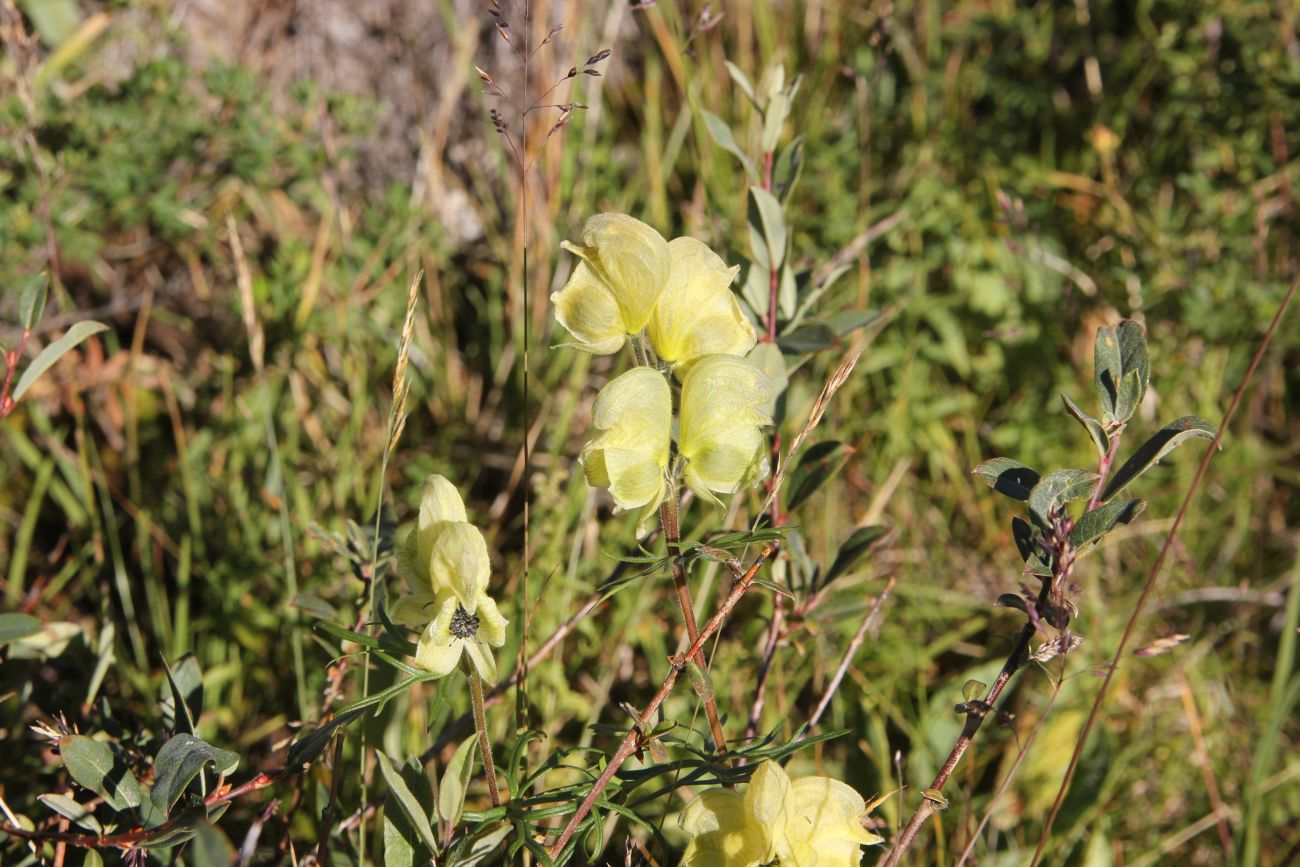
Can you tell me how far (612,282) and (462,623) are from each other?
0.38 meters

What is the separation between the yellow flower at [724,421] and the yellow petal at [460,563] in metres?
0.23

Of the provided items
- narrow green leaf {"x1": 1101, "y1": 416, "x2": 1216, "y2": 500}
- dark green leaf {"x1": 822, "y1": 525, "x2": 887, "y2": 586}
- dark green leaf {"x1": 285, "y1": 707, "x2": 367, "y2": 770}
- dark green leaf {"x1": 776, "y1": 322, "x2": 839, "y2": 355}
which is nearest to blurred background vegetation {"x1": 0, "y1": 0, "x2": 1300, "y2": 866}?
dark green leaf {"x1": 822, "y1": 525, "x2": 887, "y2": 586}

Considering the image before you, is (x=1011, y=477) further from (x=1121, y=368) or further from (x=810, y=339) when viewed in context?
Result: (x=810, y=339)

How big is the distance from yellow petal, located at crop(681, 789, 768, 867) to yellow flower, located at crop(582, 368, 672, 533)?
0.32 m

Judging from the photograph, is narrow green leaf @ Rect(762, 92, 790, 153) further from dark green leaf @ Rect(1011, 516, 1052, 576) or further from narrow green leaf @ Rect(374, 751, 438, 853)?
narrow green leaf @ Rect(374, 751, 438, 853)

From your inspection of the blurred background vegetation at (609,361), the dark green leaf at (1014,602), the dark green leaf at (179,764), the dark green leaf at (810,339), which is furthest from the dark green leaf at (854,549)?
the dark green leaf at (179,764)

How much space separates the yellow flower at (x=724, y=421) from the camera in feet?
3.62

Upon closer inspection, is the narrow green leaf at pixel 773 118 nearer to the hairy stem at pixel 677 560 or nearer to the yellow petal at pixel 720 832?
the hairy stem at pixel 677 560

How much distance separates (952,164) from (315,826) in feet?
7.40

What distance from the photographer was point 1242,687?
2330mm

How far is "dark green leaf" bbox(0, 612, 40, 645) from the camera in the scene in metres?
1.38

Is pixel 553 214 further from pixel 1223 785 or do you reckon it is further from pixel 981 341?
pixel 1223 785

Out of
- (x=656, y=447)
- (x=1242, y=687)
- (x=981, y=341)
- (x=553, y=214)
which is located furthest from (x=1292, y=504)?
(x=656, y=447)

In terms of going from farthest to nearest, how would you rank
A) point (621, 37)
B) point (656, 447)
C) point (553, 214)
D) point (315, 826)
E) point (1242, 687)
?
point (621, 37) → point (553, 214) → point (1242, 687) → point (315, 826) → point (656, 447)
